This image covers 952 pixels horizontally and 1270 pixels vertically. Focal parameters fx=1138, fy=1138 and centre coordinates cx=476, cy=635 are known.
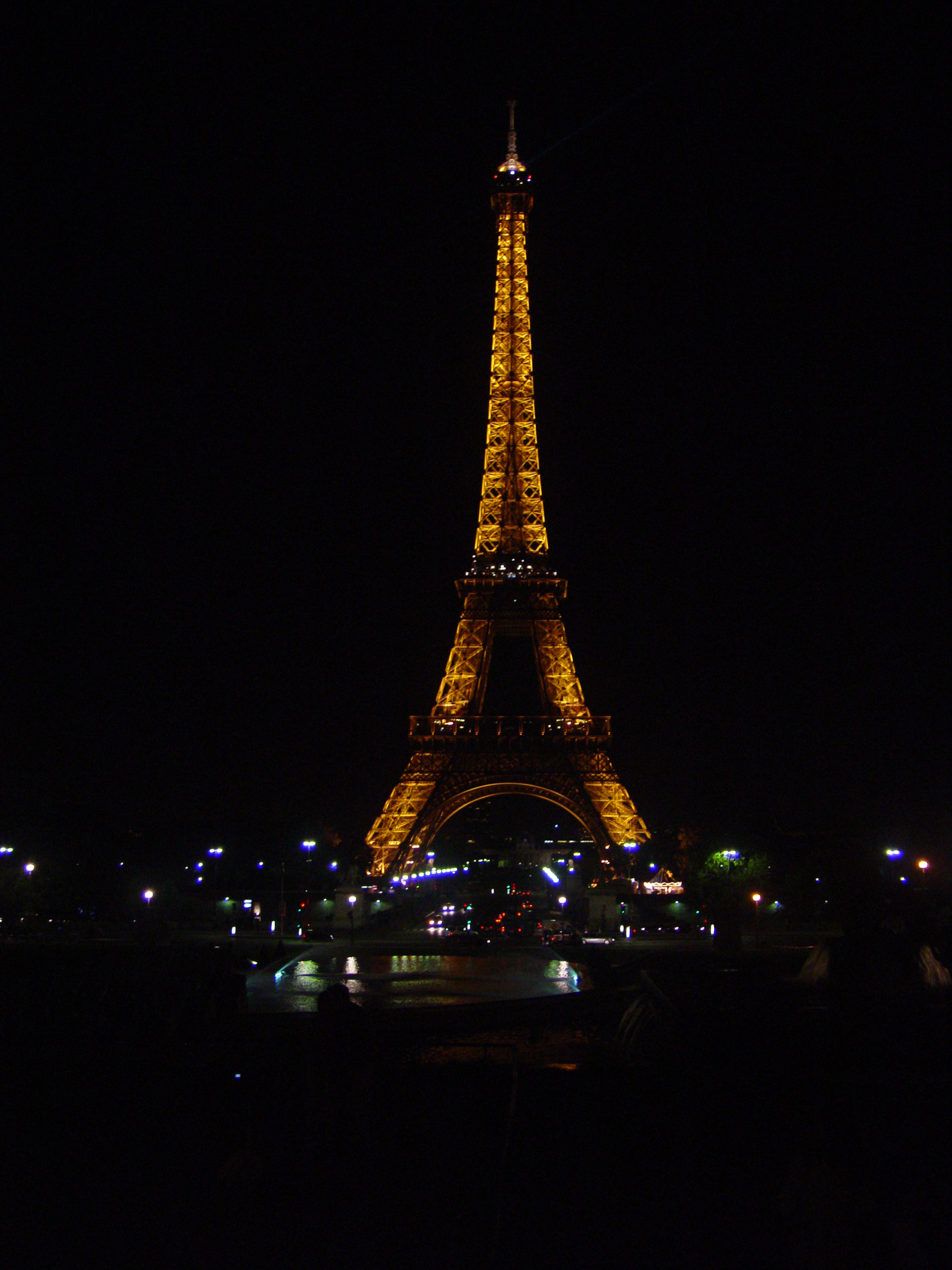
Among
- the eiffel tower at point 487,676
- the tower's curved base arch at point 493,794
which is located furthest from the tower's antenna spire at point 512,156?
the tower's curved base arch at point 493,794

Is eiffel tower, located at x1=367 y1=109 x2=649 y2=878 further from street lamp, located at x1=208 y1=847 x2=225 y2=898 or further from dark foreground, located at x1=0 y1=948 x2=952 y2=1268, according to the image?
dark foreground, located at x1=0 y1=948 x2=952 y2=1268

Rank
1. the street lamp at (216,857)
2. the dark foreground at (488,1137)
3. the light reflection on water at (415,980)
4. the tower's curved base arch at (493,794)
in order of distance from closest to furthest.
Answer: the dark foreground at (488,1137) < the light reflection on water at (415,980) < the street lamp at (216,857) < the tower's curved base arch at (493,794)

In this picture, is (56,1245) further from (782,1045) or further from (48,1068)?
(782,1045)

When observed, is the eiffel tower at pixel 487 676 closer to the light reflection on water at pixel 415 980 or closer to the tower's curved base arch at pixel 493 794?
the tower's curved base arch at pixel 493 794

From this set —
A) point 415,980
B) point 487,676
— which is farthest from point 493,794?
point 415,980

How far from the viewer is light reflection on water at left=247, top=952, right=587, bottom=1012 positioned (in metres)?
21.2

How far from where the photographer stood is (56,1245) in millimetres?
7137

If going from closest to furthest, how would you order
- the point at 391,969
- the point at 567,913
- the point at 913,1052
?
the point at 913,1052, the point at 391,969, the point at 567,913

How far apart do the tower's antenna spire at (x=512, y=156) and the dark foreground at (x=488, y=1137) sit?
56.9 meters

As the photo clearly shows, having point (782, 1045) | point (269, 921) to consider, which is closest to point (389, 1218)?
point (782, 1045)

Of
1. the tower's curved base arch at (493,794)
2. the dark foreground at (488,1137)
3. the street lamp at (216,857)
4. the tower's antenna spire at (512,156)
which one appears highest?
the tower's antenna spire at (512,156)

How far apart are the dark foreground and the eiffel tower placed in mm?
39530

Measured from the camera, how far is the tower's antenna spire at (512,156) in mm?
63812

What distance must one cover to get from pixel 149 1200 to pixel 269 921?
44.3 metres
